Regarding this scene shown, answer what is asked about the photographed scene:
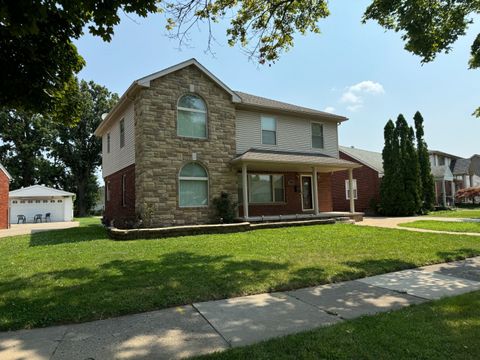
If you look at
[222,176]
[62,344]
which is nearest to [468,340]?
[62,344]

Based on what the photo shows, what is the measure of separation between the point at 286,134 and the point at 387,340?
46.7ft

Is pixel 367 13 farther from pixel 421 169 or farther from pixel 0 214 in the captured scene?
pixel 0 214

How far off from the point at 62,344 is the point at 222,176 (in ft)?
36.8

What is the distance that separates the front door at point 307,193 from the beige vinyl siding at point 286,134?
1678 mm

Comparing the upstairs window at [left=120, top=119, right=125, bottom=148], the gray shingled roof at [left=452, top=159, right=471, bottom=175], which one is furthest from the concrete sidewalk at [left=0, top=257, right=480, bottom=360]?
the gray shingled roof at [left=452, top=159, right=471, bottom=175]

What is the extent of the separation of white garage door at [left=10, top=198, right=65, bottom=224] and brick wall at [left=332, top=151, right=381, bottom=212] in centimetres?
2584

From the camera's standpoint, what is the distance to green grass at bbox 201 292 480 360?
3.01 metres

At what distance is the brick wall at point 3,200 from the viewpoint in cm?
2064

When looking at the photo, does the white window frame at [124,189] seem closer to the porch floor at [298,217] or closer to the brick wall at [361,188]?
the porch floor at [298,217]

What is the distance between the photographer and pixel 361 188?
Result: 2467 centimetres

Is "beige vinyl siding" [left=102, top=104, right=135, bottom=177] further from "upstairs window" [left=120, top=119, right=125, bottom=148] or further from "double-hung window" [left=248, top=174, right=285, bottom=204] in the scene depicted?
"double-hung window" [left=248, top=174, right=285, bottom=204]

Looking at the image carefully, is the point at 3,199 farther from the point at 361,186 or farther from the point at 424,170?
the point at 424,170

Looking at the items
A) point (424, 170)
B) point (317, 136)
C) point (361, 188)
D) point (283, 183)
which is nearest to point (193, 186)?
point (283, 183)

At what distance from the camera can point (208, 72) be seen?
14281 mm
